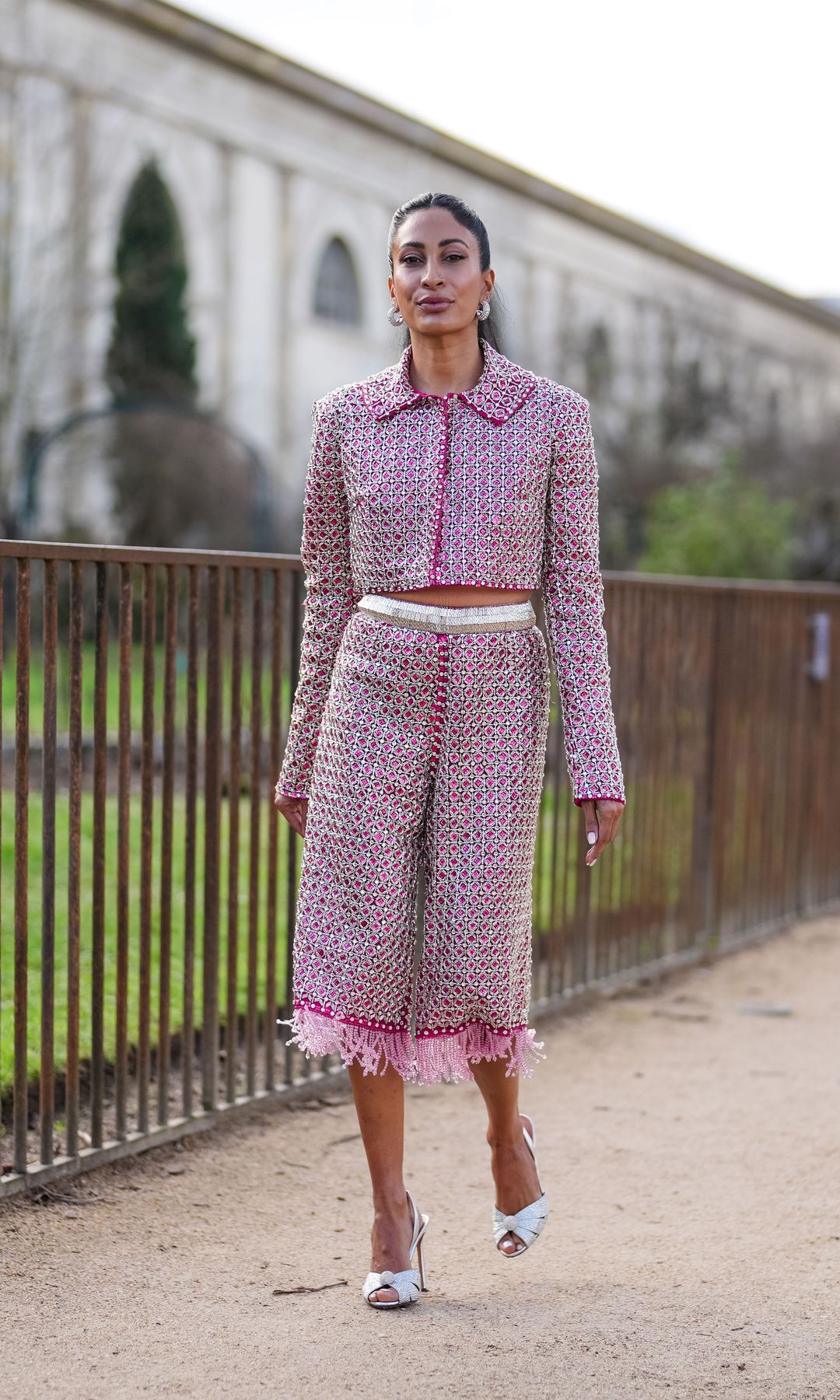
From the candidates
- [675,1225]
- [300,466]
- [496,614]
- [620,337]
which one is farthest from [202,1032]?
[620,337]

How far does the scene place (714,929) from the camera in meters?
7.25

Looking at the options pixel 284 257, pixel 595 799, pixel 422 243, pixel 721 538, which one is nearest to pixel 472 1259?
pixel 595 799

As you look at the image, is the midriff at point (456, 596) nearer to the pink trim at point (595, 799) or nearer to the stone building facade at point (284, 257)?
the pink trim at point (595, 799)

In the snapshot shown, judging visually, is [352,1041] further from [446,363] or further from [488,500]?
[446,363]

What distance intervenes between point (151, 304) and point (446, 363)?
22000 mm

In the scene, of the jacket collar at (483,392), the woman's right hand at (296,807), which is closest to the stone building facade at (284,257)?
the woman's right hand at (296,807)

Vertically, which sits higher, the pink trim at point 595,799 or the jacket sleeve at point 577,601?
the jacket sleeve at point 577,601

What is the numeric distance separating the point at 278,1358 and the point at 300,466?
80.1 feet

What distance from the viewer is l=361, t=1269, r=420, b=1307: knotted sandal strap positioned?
10.8ft

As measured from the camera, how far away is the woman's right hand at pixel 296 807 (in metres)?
3.55

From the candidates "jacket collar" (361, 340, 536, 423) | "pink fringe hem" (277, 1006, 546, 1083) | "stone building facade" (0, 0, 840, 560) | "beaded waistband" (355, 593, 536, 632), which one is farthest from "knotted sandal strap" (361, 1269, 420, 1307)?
"stone building facade" (0, 0, 840, 560)

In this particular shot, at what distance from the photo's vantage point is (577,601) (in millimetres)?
3391

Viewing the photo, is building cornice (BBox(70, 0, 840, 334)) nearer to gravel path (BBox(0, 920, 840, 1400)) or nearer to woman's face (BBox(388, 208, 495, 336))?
gravel path (BBox(0, 920, 840, 1400))

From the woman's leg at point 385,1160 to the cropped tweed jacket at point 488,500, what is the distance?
2.24 feet
